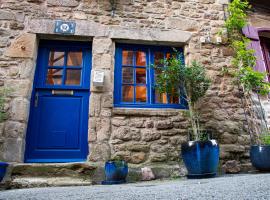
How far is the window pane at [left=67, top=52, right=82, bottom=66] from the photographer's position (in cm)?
397

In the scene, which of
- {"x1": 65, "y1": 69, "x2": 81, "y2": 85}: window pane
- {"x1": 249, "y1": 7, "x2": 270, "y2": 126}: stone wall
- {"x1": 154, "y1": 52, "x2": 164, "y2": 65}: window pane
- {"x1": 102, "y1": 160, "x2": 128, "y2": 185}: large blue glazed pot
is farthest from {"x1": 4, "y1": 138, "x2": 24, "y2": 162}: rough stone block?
{"x1": 249, "y1": 7, "x2": 270, "y2": 126}: stone wall

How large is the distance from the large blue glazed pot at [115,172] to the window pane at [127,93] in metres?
1.21

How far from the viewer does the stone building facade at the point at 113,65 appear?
136 inches

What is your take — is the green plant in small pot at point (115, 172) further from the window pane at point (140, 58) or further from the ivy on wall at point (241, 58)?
the ivy on wall at point (241, 58)

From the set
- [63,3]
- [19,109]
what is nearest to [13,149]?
[19,109]

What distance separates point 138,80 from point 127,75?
0.71ft

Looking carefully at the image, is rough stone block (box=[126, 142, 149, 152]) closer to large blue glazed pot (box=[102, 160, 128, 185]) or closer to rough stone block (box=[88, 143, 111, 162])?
rough stone block (box=[88, 143, 111, 162])

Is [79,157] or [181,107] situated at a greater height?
[181,107]

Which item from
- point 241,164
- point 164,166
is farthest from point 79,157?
point 241,164

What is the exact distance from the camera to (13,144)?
3.26m

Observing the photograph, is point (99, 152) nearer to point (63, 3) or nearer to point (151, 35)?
point (151, 35)

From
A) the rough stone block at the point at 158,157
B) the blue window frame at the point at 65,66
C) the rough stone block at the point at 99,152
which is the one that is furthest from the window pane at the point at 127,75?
the rough stone block at the point at 158,157

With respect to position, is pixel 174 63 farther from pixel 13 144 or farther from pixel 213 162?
pixel 13 144

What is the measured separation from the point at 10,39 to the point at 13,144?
5.74ft
